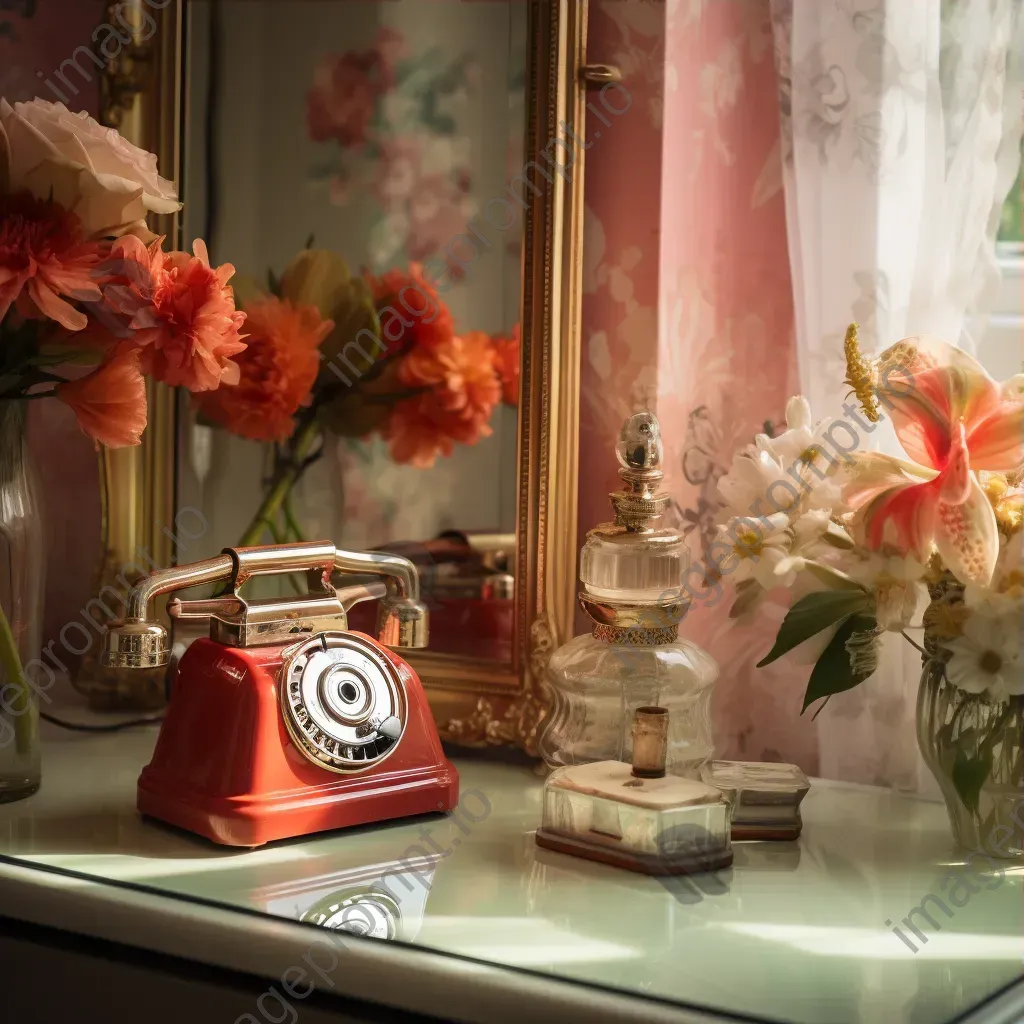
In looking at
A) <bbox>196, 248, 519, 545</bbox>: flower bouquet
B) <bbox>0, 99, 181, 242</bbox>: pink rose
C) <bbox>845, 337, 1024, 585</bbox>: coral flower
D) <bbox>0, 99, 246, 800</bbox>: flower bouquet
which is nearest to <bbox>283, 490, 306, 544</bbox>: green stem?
<bbox>196, 248, 519, 545</bbox>: flower bouquet

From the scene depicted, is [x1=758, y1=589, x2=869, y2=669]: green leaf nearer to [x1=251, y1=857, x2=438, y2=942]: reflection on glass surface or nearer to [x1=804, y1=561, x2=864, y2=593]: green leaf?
[x1=804, y1=561, x2=864, y2=593]: green leaf

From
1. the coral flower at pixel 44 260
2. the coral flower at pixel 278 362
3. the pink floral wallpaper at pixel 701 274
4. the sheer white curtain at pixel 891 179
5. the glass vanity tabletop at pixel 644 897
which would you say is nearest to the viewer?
the glass vanity tabletop at pixel 644 897

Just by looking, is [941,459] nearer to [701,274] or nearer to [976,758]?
[976,758]

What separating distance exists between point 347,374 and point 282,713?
44cm

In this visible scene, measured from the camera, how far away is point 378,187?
4.53ft

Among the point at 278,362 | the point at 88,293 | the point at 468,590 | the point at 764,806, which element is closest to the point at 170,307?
the point at 88,293

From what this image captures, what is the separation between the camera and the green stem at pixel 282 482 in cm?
142

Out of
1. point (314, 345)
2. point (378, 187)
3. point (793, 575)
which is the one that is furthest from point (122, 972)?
point (378, 187)

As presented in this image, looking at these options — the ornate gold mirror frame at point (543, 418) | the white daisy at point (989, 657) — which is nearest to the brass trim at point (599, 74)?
the ornate gold mirror frame at point (543, 418)

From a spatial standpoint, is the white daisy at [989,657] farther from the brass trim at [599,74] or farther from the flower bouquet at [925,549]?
the brass trim at [599,74]

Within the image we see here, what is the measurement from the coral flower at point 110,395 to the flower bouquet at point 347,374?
0.87 ft

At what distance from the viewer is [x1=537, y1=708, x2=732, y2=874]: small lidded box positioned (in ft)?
3.24

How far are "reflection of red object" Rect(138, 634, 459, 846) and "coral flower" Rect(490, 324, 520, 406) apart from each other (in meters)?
0.30

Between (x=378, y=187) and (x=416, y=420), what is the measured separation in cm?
23
